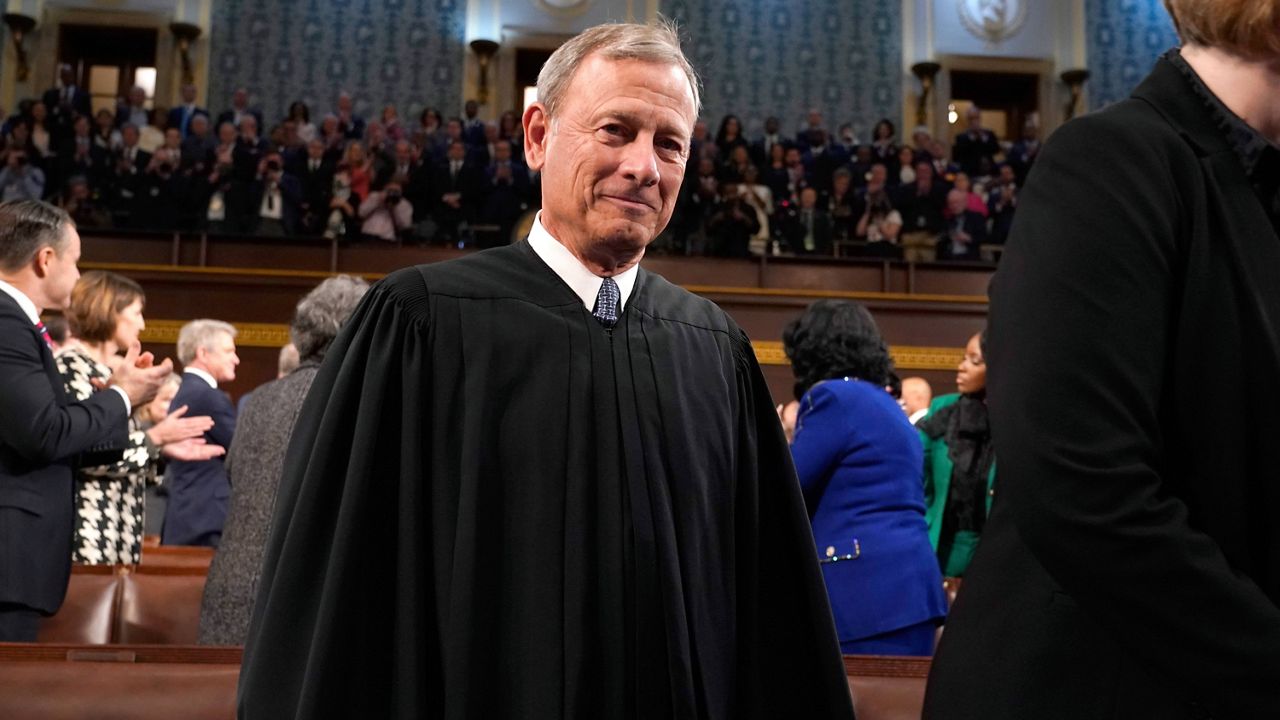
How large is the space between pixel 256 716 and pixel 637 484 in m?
0.51

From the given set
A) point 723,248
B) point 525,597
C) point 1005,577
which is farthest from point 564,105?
point 723,248

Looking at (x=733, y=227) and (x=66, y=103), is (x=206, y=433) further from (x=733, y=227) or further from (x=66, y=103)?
(x=66, y=103)

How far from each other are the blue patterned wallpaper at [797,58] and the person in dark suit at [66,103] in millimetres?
6542

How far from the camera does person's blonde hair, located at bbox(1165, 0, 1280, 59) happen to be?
1.13 meters

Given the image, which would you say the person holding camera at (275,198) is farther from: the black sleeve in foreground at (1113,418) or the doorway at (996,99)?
the black sleeve in foreground at (1113,418)

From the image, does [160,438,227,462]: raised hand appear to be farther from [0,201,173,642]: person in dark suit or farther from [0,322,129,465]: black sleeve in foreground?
[0,322,129,465]: black sleeve in foreground

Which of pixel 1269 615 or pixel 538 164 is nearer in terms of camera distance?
pixel 1269 615

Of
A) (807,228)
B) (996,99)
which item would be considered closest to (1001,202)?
(807,228)

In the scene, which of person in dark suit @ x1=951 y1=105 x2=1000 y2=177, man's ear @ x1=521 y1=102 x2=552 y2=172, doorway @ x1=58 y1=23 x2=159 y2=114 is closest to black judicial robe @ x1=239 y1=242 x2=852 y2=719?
man's ear @ x1=521 y1=102 x2=552 y2=172

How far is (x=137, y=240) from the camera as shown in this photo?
398 inches

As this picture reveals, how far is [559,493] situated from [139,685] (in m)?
1.13

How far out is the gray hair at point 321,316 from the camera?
284 cm

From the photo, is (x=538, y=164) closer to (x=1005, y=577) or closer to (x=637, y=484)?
(x=637, y=484)

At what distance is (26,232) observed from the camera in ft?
9.59
